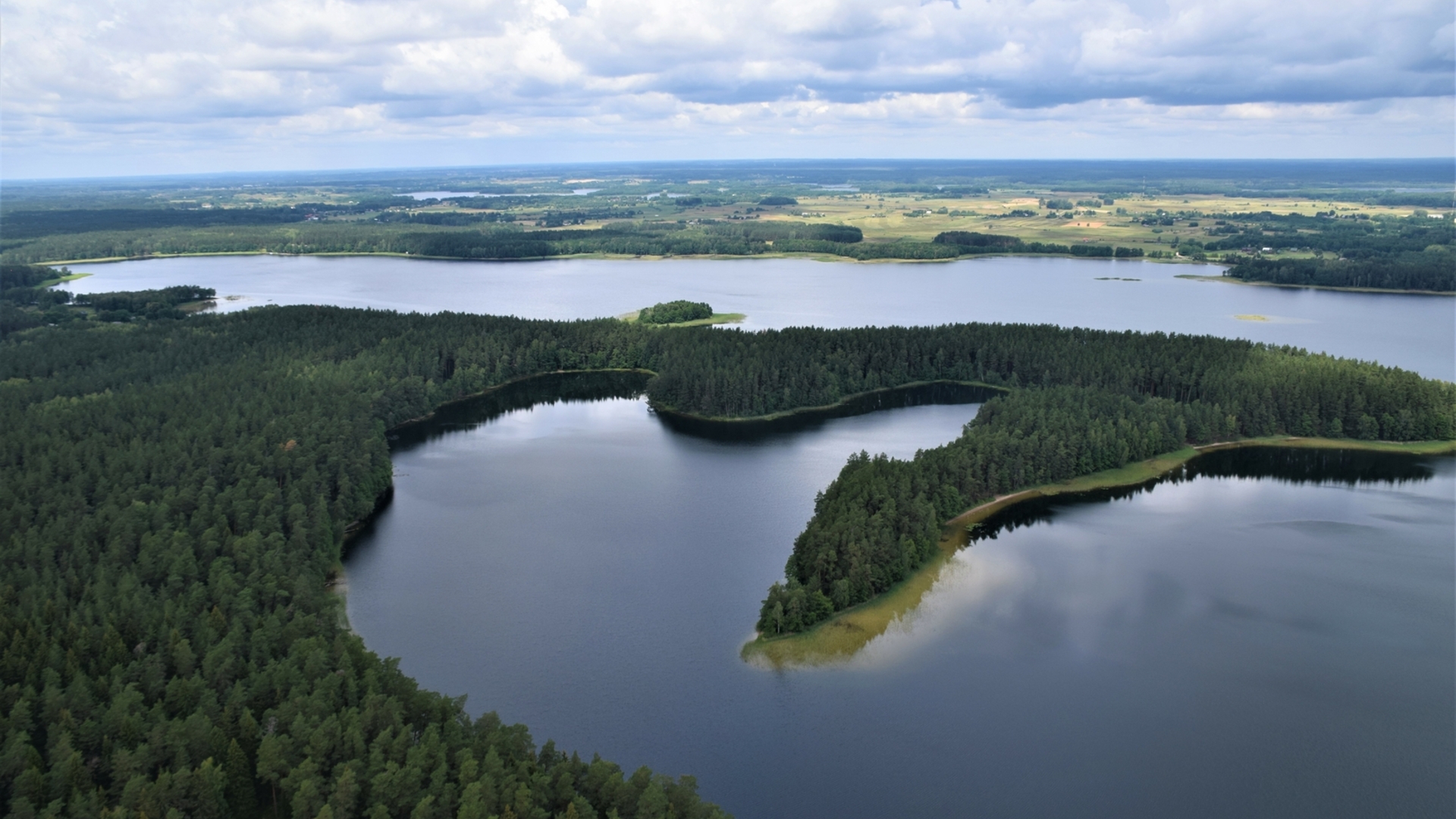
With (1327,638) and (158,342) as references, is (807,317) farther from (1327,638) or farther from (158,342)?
(1327,638)

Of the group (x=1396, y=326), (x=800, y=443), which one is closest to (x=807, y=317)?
(x=800, y=443)

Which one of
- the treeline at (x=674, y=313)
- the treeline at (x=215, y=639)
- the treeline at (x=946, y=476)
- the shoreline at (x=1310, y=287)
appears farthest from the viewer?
the shoreline at (x=1310, y=287)

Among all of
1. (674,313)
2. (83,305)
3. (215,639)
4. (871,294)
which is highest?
(83,305)

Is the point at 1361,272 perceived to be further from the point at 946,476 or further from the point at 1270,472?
the point at 946,476

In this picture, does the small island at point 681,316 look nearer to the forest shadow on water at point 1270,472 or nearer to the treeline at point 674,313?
the treeline at point 674,313

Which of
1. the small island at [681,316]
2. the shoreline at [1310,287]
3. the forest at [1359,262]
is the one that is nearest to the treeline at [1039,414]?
the small island at [681,316]

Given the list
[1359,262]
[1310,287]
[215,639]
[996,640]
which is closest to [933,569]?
[996,640]
